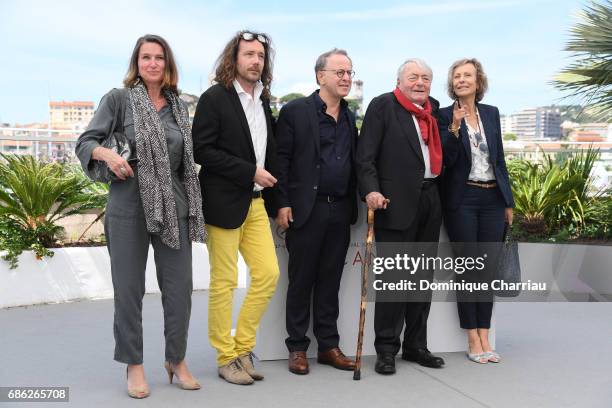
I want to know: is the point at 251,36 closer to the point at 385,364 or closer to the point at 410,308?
the point at 410,308

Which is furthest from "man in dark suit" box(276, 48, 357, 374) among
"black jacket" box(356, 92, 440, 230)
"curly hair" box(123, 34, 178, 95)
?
"curly hair" box(123, 34, 178, 95)

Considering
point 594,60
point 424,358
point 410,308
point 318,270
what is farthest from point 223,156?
point 594,60

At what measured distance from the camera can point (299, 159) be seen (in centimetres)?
430

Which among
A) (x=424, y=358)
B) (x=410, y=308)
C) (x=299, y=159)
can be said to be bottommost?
(x=424, y=358)

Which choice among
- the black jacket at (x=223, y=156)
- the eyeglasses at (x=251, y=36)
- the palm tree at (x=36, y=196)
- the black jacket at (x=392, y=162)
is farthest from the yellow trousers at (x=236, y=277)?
the palm tree at (x=36, y=196)

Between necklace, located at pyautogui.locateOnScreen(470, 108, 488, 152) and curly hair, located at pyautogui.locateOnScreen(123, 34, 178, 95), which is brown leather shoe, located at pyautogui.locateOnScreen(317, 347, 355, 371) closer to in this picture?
necklace, located at pyautogui.locateOnScreen(470, 108, 488, 152)

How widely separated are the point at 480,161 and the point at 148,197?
2134 mm

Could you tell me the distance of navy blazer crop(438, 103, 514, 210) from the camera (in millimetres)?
4480

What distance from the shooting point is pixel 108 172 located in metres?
3.63

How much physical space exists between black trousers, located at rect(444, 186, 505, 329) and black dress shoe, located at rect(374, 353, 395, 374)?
69 centimetres

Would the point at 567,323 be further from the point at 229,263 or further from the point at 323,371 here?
the point at 229,263

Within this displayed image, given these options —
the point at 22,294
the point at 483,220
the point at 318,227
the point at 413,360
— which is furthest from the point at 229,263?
the point at 22,294

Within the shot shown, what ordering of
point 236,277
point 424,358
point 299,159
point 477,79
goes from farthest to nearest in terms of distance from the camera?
point 477,79 < point 424,358 < point 299,159 < point 236,277

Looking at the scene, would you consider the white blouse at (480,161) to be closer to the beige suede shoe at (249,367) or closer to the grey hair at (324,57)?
the grey hair at (324,57)
